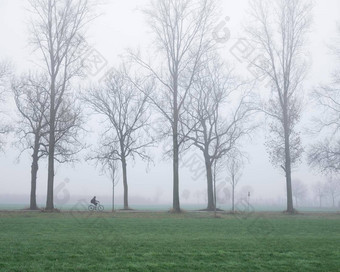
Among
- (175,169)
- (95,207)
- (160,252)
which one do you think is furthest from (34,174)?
(160,252)

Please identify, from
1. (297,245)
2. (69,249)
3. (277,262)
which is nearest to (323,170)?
(297,245)

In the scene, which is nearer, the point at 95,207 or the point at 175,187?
the point at 175,187

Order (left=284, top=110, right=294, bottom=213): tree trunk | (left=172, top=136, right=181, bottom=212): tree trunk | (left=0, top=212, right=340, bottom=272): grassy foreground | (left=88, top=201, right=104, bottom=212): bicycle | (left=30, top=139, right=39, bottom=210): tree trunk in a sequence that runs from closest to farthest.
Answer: (left=0, top=212, right=340, bottom=272): grassy foreground < (left=172, top=136, right=181, bottom=212): tree trunk < (left=284, top=110, right=294, bottom=213): tree trunk < (left=88, top=201, right=104, bottom=212): bicycle < (left=30, top=139, right=39, bottom=210): tree trunk

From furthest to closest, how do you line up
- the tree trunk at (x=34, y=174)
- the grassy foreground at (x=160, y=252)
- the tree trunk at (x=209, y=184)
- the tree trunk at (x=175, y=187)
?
the tree trunk at (x=209, y=184), the tree trunk at (x=34, y=174), the tree trunk at (x=175, y=187), the grassy foreground at (x=160, y=252)

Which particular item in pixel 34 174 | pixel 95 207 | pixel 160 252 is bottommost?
pixel 160 252

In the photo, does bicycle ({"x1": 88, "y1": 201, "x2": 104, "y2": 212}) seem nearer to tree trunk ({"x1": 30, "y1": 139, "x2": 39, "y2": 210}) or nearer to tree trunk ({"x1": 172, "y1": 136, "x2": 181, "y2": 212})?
tree trunk ({"x1": 30, "y1": 139, "x2": 39, "y2": 210})

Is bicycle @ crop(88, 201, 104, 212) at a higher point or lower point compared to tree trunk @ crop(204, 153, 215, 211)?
lower

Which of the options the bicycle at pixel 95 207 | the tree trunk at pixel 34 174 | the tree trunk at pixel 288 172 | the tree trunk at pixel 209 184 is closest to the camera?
the tree trunk at pixel 288 172

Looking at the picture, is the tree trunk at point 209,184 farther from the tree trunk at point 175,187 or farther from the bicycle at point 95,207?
the bicycle at point 95,207

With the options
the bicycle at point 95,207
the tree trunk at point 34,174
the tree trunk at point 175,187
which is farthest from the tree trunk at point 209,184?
the tree trunk at point 34,174

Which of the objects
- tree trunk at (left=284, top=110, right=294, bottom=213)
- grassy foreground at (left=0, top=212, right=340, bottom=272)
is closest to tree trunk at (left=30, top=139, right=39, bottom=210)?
grassy foreground at (left=0, top=212, right=340, bottom=272)

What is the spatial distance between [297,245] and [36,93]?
26.3m

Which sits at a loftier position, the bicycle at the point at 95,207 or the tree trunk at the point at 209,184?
the tree trunk at the point at 209,184

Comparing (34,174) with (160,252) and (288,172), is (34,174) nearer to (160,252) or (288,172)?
(288,172)
